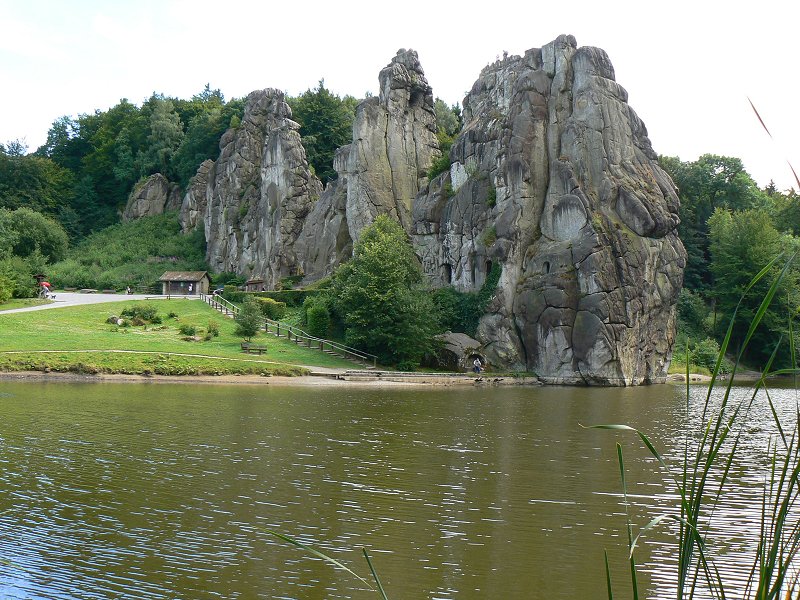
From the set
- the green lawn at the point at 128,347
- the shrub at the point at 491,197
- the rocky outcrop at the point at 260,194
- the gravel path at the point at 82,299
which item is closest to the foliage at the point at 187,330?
the green lawn at the point at 128,347

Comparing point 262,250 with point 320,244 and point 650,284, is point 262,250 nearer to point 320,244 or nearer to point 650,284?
point 320,244

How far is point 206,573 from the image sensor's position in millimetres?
10750

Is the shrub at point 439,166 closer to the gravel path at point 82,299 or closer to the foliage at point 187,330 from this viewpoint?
the gravel path at point 82,299

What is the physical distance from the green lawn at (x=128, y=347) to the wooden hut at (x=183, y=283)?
1929 cm

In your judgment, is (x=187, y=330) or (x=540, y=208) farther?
(x=540, y=208)

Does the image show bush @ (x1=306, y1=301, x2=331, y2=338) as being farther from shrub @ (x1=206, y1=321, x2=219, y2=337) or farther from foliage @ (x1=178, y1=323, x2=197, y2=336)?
foliage @ (x1=178, y1=323, x2=197, y2=336)

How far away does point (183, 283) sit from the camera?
80750 mm

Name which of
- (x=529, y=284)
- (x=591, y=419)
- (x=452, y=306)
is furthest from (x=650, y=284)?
(x=591, y=419)

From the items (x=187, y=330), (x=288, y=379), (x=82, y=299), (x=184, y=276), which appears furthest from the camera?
(x=184, y=276)

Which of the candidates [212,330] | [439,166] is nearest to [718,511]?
[212,330]

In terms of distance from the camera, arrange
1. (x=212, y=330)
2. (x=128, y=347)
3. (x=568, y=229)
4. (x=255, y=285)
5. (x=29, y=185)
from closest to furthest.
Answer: (x=128, y=347), (x=212, y=330), (x=568, y=229), (x=255, y=285), (x=29, y=185)

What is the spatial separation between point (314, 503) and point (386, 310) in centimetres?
3671

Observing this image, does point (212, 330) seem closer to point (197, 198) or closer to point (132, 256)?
point (132, 256)

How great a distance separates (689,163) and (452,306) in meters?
45.1
